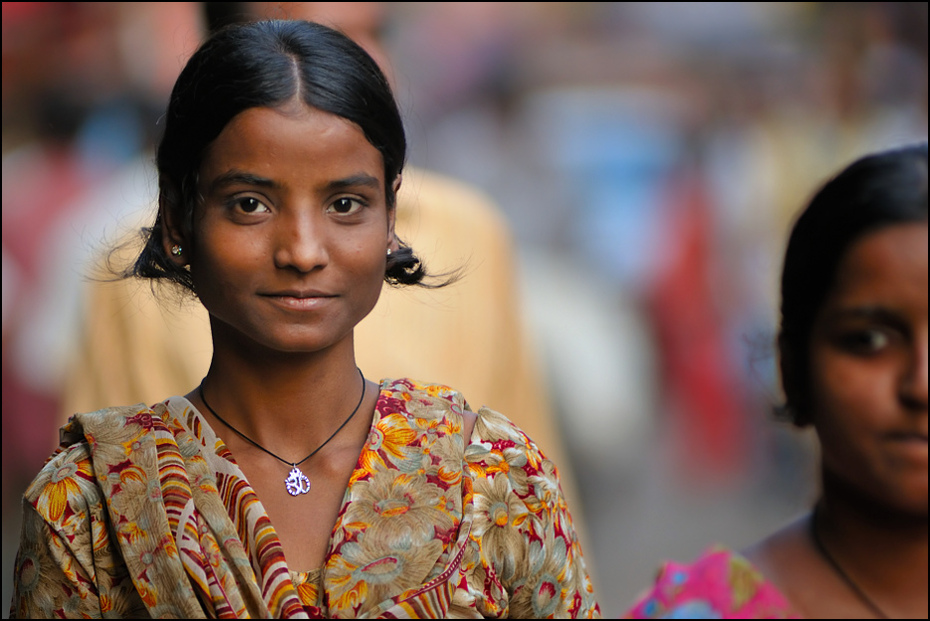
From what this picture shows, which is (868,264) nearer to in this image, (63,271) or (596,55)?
(63,271)

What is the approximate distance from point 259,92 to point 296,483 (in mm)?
535

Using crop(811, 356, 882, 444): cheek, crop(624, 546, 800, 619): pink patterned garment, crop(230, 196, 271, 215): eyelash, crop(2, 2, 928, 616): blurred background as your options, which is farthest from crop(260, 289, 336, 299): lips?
crop(2, 2, 928, 616): blurred background

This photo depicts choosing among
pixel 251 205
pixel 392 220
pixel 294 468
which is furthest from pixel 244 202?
pixel 294 468

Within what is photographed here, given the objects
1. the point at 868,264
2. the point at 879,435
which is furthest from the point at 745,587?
the point at 868,264

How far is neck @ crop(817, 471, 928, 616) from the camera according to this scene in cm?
185

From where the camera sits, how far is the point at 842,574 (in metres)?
1.92

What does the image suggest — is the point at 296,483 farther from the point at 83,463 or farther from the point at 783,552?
the point at 783,552

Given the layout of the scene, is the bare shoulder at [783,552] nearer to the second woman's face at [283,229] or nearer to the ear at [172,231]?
the second woman's face at [283,229]

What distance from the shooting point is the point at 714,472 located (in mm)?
5688

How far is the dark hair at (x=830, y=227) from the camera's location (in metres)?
1.80

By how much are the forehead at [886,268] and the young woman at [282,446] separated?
0.61m

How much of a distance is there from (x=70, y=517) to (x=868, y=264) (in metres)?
1.27

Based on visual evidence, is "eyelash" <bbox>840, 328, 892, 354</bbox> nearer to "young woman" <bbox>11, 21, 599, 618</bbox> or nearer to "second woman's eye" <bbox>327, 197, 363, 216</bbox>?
"young woman" <bbox>11, 21, 599, 618</bbox>

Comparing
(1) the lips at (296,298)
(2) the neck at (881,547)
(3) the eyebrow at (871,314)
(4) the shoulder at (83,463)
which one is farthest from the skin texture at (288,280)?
(2) the neck at (881,547)
